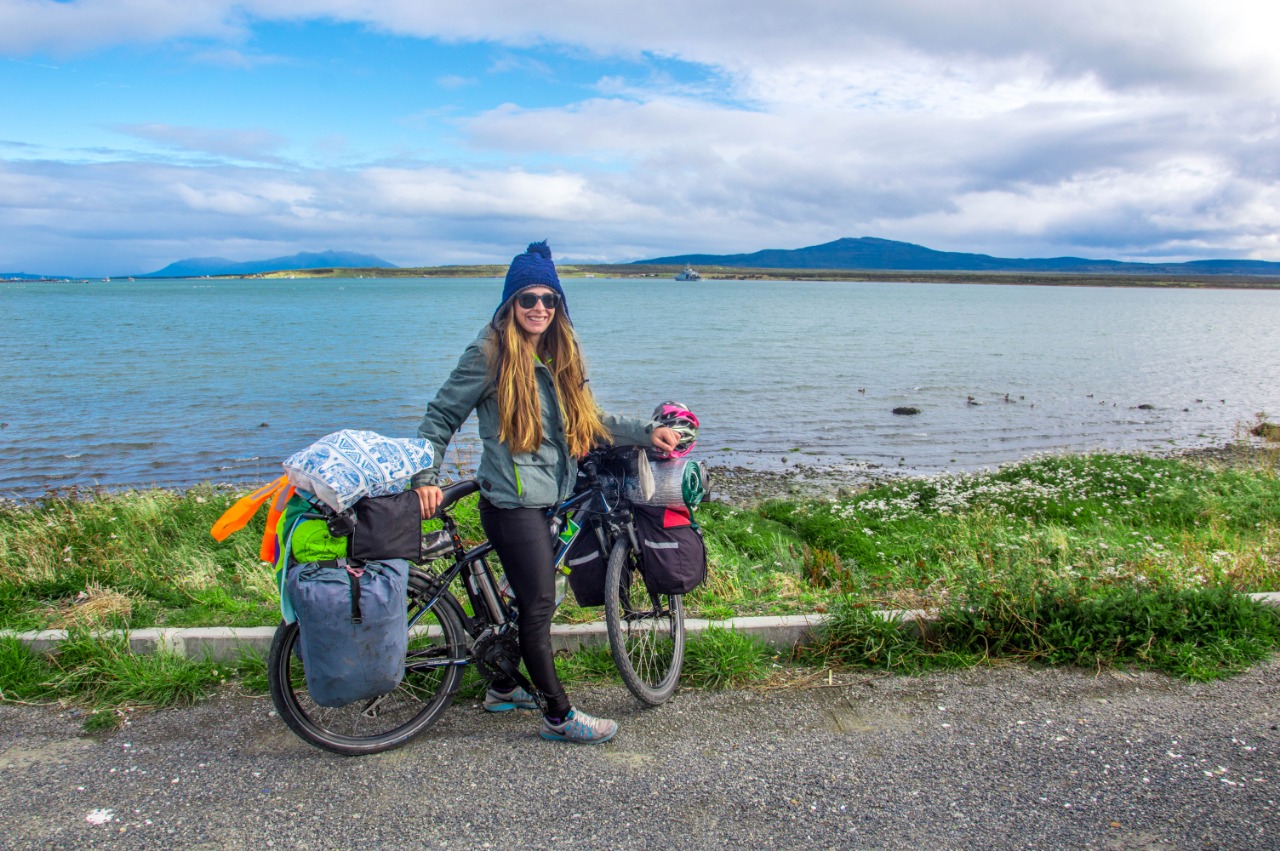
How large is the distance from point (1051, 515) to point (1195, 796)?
7774 millimetres

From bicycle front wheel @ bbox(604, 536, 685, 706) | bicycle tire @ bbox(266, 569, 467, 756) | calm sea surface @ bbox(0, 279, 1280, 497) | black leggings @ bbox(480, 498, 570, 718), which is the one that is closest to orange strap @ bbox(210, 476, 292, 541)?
bicycle tire @ bbox(266, 569, 467, 756)

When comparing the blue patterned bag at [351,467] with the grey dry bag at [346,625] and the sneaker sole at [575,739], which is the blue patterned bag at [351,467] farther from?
the sneaker sole at [575,739]

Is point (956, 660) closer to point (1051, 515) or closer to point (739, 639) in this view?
point (739, 639)

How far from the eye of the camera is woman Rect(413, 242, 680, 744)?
380 cm

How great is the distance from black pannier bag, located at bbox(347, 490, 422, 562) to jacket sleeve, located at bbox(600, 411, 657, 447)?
108 cm

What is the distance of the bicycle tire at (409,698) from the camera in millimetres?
A: 3742

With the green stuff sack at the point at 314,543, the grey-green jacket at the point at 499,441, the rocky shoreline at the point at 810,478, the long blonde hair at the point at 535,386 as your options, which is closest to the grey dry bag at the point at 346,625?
the green stuff sack at the point at 314,543

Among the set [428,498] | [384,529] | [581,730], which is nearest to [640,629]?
[581,730]

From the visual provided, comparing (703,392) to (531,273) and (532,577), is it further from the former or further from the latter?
(532,577)

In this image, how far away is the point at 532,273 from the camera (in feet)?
12.8

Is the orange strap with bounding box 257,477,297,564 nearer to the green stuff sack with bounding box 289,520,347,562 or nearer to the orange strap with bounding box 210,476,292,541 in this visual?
the orange strap with bounding box 210,476,292,541

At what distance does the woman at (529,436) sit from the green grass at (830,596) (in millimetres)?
756

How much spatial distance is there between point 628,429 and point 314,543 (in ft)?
5.01

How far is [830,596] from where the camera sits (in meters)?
5.36
